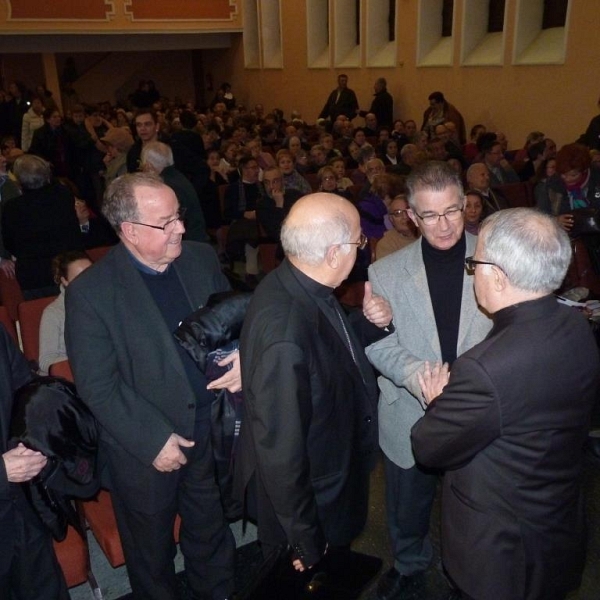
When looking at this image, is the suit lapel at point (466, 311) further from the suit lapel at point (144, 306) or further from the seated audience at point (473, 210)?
the seated audience at point (473, 210)

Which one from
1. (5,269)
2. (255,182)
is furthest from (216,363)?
(255,182)

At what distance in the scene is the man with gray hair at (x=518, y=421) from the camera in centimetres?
144

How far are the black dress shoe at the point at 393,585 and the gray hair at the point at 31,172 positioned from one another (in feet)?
10.6

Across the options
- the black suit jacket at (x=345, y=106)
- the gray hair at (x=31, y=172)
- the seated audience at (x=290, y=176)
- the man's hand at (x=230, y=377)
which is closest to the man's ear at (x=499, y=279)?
the man's hand at (x=230, y=377)

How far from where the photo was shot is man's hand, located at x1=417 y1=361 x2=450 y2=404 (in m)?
1.75

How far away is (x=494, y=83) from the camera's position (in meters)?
10.1

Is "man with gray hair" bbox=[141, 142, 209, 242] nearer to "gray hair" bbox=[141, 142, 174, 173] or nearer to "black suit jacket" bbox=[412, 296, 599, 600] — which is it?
"gray hair" bbox=[141, 142, 174, 173]

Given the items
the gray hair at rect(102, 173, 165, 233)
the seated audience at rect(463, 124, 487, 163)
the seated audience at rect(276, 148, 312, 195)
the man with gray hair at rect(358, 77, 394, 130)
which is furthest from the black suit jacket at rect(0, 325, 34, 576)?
the man with gray hair at rect(358, 77, 394, 130)

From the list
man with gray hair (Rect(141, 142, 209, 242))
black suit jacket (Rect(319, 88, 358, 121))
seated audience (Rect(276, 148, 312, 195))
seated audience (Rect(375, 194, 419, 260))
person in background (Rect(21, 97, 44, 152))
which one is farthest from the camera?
black suit jacket (Rect(319, 88, 358, 121))

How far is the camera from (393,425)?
223cm

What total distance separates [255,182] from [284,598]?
4.64 metres

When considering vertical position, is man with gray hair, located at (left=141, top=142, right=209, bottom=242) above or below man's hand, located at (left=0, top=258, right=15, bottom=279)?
above

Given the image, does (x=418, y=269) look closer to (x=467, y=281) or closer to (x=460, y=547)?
(x=467, y=281)

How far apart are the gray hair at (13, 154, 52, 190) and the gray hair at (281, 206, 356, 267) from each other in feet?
9.48
